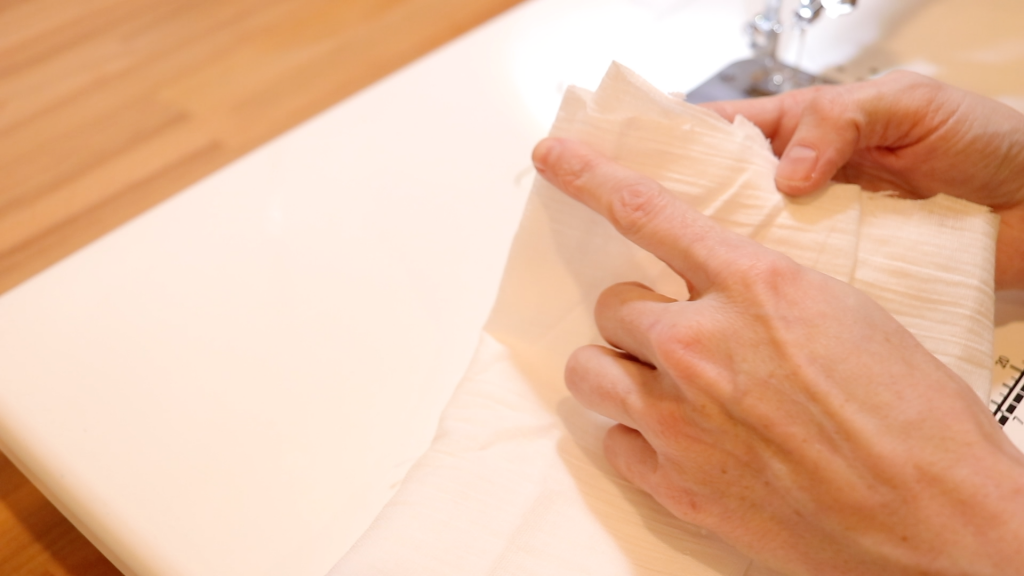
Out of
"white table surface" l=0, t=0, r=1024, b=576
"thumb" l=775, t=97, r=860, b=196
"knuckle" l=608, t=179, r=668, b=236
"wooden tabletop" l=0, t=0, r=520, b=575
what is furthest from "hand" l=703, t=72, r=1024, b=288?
"wooden tabletop" l=0, t=0, r=520, b=575

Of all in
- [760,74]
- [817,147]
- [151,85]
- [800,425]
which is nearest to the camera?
[800,425]

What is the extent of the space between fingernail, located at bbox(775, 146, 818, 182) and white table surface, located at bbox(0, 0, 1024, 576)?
0.21 meters

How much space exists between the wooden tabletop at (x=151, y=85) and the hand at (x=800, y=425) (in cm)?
53

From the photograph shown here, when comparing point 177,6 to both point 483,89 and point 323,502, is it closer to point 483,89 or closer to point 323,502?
point 483,89

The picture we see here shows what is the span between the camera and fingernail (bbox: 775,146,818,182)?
0.40 meters

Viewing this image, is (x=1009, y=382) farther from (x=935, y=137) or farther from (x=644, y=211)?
(x=644, y=211)

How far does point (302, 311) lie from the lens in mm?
497

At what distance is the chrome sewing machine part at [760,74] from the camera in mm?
636

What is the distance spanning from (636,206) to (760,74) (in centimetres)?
38

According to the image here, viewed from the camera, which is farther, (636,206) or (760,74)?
(760,74)

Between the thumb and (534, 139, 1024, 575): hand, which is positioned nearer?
(534, 139, 1024, 575): hand

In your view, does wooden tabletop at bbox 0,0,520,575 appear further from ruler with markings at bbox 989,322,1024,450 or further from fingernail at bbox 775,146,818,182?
ruler with markings at bbox 989,322,1024,450

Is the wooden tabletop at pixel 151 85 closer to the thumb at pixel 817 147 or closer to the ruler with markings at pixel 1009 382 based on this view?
the thumb at pixel 817 147

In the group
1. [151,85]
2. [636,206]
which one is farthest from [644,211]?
[151,85]
